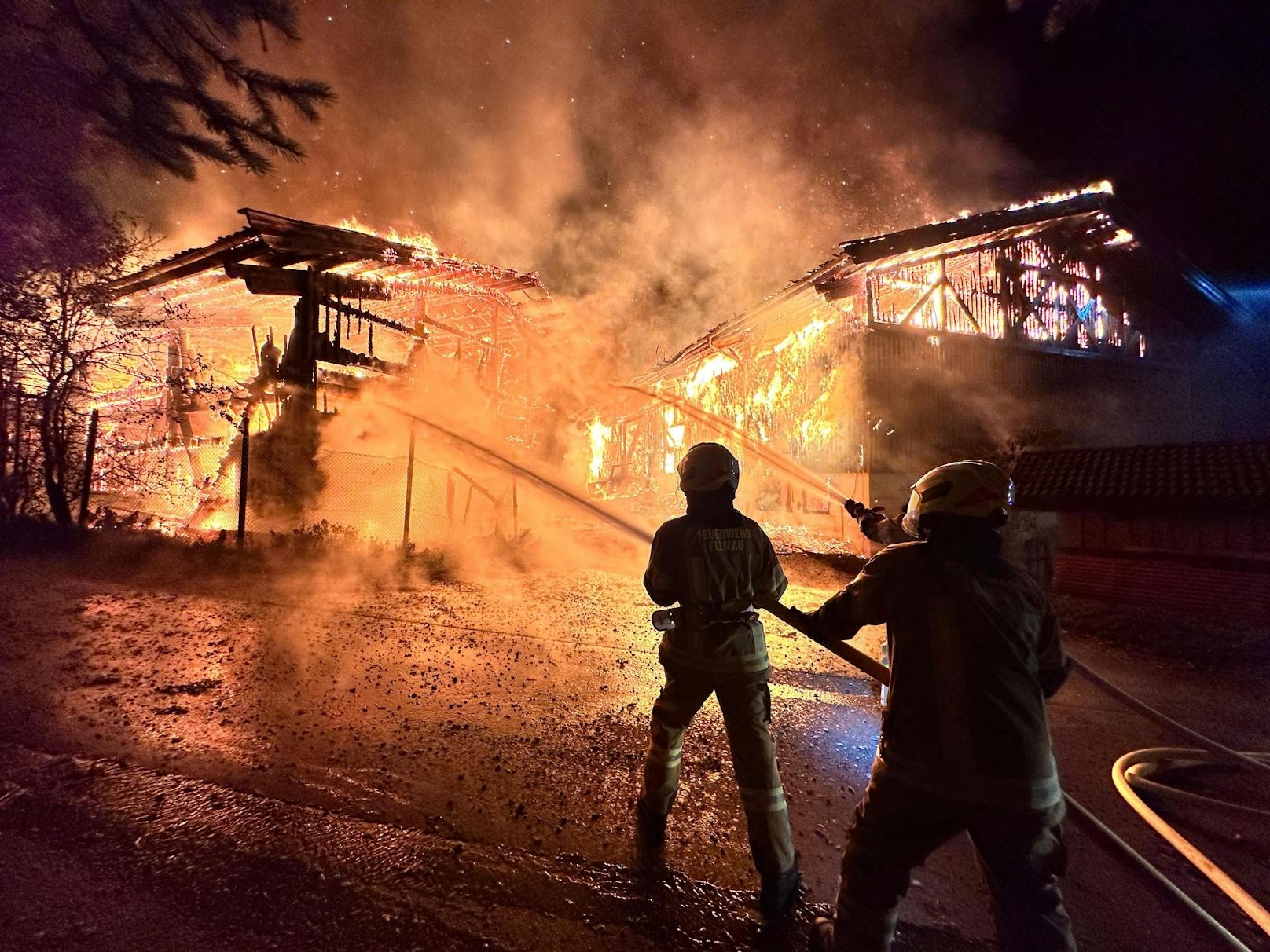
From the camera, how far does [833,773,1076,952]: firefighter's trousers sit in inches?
64.9

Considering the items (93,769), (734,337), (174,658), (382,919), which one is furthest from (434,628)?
(734,337)

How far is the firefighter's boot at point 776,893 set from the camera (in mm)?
2332

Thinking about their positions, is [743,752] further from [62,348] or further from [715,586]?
[62,348]

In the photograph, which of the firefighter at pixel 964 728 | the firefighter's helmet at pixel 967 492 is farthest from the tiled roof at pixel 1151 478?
the firefighter at pixel 964 728

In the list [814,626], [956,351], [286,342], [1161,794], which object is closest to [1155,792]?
[1161,794]

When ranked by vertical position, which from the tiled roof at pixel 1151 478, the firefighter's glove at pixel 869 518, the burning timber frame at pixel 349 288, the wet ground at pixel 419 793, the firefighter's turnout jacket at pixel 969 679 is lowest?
the wet ground at pixel 419 793

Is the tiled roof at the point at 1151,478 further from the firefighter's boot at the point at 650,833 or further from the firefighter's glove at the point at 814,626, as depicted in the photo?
the firefighter's boot at the point at 650,833

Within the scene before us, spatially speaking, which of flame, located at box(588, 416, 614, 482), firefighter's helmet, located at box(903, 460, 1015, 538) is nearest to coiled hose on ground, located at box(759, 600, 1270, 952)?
firefighter's helmet, located at box(903, 460, 1015, 538)

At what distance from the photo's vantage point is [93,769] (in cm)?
318

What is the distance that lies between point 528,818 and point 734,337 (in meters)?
13.5

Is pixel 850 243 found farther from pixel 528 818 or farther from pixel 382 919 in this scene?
pixel 382 919

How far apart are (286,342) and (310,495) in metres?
4.65

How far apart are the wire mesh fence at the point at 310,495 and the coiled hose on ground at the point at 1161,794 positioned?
27.5 feet

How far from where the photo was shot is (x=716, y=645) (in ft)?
8.60
